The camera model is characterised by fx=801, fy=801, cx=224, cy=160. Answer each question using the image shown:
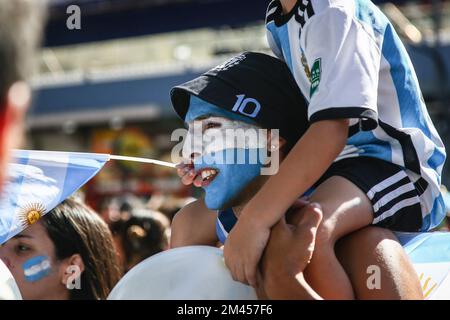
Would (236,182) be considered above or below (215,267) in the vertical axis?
above

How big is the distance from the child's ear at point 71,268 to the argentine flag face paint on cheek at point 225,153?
98 centimetres

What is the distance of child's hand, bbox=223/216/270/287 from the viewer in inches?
60.7

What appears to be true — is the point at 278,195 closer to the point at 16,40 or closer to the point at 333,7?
the point at 333,7

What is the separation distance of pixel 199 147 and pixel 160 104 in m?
12.9

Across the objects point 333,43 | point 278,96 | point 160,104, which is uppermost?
point 333,43

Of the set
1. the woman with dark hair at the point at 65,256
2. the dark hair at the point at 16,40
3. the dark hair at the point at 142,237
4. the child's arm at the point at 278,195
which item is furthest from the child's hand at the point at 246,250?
the dark hair at the point at 142,237

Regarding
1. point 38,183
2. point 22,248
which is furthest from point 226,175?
point 22,248

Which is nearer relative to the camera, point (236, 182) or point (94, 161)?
point (236, 182)

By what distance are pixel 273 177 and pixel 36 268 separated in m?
1.23

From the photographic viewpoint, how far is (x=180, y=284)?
62.1 inches

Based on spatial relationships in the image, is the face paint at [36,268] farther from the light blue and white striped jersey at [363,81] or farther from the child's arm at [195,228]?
the light blue and white striped jersey at [363,81]

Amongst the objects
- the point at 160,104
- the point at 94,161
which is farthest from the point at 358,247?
the point at 160,104
